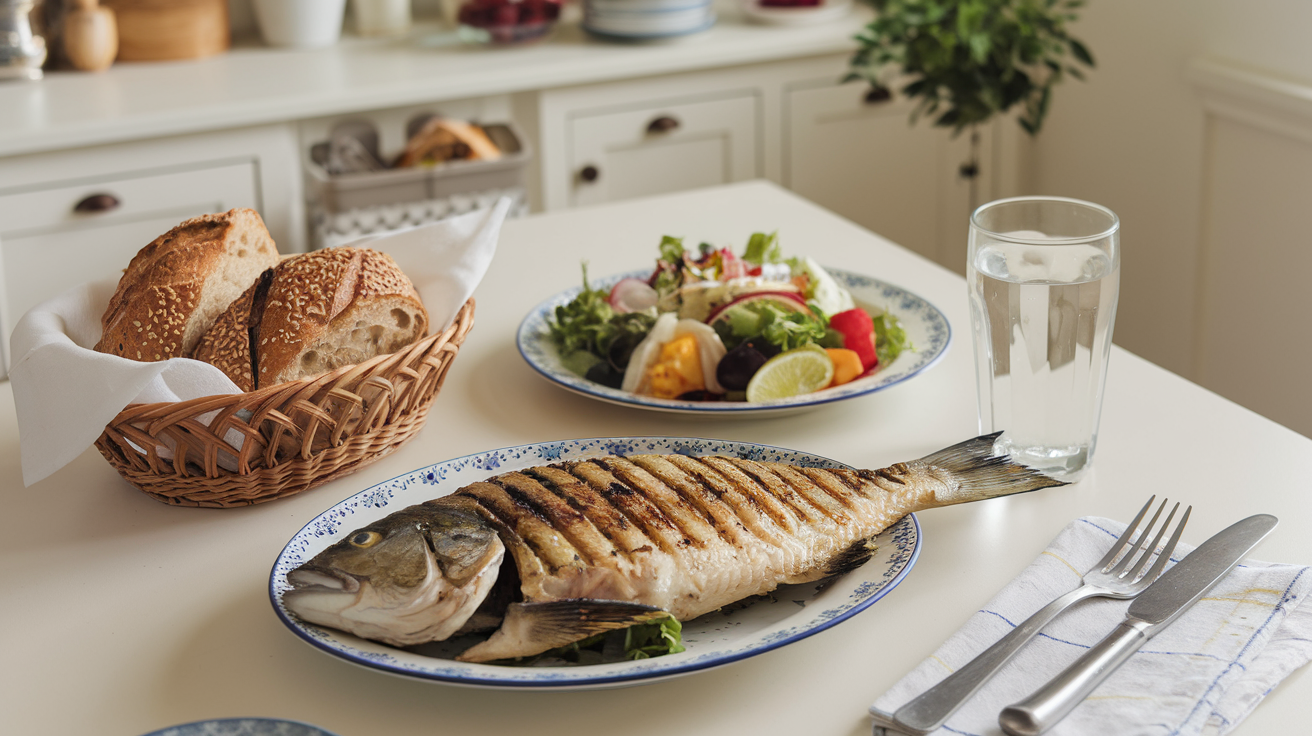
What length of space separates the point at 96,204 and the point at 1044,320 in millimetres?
2065

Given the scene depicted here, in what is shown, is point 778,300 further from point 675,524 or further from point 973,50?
point 973,50

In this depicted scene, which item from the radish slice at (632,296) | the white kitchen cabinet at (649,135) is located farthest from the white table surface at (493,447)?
the white kitchen cabinet at (649,135)

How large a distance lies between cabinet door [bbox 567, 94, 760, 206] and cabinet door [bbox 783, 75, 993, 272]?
147 millimetres

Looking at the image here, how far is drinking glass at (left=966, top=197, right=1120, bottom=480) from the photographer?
0.94 meters

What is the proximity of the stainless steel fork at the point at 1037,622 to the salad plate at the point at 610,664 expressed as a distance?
0.07m

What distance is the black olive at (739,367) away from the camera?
112 cm

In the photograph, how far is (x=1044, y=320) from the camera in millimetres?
964

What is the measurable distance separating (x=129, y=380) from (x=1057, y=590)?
71 centimetres

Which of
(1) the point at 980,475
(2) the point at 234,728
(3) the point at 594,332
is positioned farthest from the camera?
(3) the point at 594,332

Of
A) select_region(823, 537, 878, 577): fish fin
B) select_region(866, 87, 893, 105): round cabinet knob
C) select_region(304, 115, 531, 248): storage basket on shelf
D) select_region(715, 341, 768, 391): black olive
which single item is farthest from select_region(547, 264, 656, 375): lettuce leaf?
Answer: select_region(866, 87, 893, 105): round cabinet knob

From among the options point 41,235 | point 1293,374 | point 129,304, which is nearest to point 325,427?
point 129,304

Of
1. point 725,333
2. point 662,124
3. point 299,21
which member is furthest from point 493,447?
point 299,21

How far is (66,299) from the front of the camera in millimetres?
1055

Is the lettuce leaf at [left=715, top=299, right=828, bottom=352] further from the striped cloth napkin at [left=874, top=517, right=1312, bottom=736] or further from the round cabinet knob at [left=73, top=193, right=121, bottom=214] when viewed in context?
the round cabinet knob at [left=73, top=193, right=121, bottom=214]
